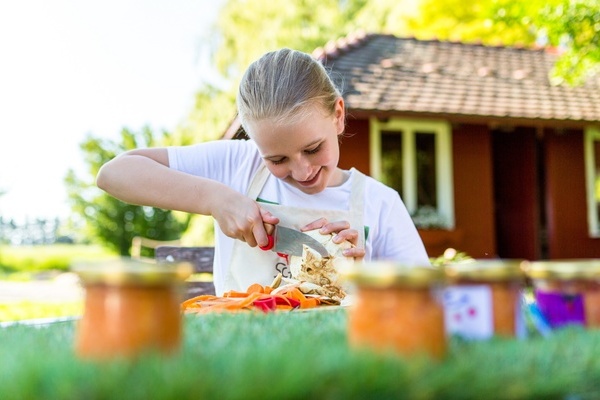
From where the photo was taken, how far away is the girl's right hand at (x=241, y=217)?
5.63 feet

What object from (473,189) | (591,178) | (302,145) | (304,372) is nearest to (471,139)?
(473,189)

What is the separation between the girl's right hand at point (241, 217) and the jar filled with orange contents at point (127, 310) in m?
1.07

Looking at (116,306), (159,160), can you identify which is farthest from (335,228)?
(116,306)

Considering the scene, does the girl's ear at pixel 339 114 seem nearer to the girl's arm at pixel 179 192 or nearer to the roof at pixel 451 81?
the girl's arm at pixel 179 192

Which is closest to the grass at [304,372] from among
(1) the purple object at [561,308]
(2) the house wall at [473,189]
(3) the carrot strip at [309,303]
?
(1) the purple object at [561,308]

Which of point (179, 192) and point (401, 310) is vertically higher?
point (179, 192)

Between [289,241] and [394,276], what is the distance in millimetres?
1300

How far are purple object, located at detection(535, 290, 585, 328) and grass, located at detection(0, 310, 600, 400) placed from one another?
0.46ft

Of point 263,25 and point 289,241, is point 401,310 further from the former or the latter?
point 263,25

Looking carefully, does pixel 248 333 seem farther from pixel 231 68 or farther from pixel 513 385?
pixel 231 68

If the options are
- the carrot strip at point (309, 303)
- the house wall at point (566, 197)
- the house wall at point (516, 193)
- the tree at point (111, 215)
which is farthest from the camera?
the tree at point (111, 215)

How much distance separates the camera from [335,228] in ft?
6.22

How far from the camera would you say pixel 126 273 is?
62 cm

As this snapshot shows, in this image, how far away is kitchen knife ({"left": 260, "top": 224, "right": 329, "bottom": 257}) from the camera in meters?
1.88
